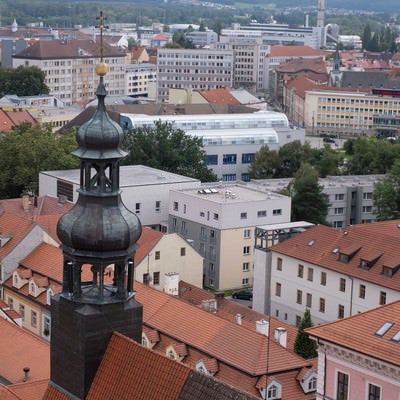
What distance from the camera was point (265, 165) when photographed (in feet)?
377

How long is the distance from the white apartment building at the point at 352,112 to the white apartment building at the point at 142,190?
3361 inches

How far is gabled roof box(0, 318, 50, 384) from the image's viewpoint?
43.3m

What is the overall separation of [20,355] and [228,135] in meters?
80.9

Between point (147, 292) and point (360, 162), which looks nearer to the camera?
point (147, 292)

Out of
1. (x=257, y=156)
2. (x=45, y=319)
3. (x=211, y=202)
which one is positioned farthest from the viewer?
(x=257, y=156)

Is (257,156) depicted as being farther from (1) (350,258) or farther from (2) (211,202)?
(1) (350,258)

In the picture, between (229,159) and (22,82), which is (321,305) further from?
(22,82)

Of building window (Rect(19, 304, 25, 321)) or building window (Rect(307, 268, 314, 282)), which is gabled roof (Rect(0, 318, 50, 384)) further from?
building window (Rect(307, 268, 314, 282))

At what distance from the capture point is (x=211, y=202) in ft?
269

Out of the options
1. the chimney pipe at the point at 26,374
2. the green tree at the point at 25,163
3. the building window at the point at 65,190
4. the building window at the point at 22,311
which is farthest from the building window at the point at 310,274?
the green tree at the point at 25,163

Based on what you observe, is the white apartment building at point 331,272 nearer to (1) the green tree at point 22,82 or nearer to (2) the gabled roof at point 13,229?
(2) the gabled roof at point 13,229

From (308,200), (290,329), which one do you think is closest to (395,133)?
(308,200)

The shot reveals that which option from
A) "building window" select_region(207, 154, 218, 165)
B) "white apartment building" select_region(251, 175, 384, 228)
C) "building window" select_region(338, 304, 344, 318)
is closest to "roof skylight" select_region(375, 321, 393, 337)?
"building window" select_region(338, 304, 344, 318)

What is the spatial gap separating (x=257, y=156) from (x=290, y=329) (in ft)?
195
